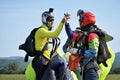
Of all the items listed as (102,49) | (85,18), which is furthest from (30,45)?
(102,49)

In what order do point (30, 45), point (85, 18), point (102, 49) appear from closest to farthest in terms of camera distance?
1. point (30, 45)
2. point (102, 49)
3. point (85, 18)

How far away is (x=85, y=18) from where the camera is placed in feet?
36.3

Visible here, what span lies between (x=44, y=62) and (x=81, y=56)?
922mm

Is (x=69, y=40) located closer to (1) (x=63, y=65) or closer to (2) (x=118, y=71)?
(1) (x=63, y=65)

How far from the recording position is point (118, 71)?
52.7m

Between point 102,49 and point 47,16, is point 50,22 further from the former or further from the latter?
point 102,49

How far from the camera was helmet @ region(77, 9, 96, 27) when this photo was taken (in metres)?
11.0

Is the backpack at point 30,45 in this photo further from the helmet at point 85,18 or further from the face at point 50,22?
the helmet at point 85,18

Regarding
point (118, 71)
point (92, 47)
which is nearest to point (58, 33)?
point (92, 47)

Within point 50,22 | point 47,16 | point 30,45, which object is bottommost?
point 30,45

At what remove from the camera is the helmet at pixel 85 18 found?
36.1 ft

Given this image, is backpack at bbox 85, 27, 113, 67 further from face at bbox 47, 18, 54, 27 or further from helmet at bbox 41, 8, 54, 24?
helmet at bbox 41, 8, 54, 24

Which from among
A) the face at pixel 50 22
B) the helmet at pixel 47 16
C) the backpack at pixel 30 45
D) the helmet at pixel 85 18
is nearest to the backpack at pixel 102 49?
Answer: the helmet at pixel 85 18

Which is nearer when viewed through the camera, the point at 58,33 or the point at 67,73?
the point at 58,33
